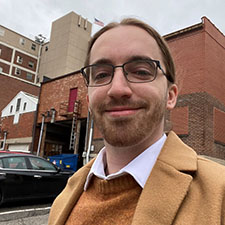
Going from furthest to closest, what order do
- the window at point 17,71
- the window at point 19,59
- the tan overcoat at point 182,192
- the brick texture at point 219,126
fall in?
the window at point 19,59 → the window at point 17,71 → the brick texture at point 219,126 → the tan overcoat at point 182,192

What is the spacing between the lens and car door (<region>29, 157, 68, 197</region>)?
6.71m

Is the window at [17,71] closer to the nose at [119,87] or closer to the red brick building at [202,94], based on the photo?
the red brick building at [202,94]

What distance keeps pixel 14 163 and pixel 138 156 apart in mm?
6153

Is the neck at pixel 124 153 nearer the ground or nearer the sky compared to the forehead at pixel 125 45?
nearer the ground

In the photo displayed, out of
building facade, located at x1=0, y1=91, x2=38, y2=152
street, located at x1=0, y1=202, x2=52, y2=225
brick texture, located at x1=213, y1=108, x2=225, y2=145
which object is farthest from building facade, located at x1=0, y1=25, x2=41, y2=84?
street, located at x1=0, y1=202, x2=52, y2=225

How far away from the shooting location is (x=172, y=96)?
56.8 inches

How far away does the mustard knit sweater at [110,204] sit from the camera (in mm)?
1104

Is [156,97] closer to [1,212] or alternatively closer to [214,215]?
[214,215]

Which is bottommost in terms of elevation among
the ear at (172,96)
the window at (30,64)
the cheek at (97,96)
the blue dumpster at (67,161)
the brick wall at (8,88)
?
the blue dumpster at (67,161)

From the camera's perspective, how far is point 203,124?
1173 centimetres

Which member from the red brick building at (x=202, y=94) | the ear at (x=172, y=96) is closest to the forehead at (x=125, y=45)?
the ear at (x=172, y=96)

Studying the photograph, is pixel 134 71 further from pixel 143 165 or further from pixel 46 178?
pixel 46 178

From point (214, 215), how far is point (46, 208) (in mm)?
6145

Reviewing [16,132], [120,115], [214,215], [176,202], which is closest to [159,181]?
[176,202]
